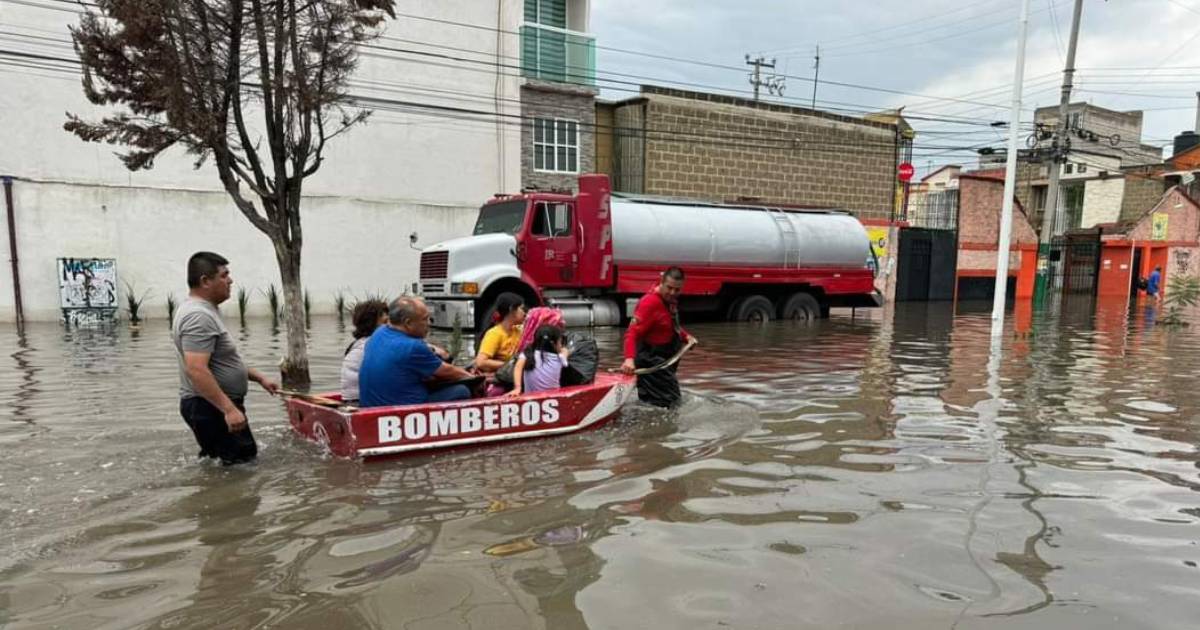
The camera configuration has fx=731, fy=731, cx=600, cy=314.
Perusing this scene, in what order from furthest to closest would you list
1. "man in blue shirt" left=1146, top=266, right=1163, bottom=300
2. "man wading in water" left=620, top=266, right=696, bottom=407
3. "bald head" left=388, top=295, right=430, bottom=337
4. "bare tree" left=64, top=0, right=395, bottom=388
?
"man in blue shirt" left=1146, top=266, right=1163, bottom=300 < "man wading in water" left=620, top=266, right=696, bottom=407 < "bare tree" left=64, top=0, right=395, bottom=388 < "bald head" left=388, top=295, right=430, bottom=337

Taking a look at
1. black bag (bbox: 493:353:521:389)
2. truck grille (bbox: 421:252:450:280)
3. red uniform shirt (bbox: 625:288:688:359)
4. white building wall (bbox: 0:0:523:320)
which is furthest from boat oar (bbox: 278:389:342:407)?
white building wall (bbox: 0:0:523:320)

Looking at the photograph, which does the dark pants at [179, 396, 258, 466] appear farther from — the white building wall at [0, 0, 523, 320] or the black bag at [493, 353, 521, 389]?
the white building wall at [0, 0, 523, 320]

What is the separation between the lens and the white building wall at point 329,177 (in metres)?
16.5

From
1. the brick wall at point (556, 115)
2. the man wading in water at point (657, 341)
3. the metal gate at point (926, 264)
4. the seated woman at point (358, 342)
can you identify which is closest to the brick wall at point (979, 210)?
the metal gate at point (926, 264)

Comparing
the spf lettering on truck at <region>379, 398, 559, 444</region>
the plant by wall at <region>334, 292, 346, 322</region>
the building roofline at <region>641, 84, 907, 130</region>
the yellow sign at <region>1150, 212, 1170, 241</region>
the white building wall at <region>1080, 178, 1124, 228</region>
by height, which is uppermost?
the building roofline at <region>641, 84, 907, 130</region>

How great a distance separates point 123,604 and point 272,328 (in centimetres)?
1392

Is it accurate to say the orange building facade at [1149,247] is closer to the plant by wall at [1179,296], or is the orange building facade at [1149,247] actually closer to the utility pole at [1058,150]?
the utility pole at [1058,150]

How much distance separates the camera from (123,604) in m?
3.26

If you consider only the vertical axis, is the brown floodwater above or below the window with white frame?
below

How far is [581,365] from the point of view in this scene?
6867 mm

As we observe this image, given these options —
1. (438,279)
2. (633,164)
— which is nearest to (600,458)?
(438,279)

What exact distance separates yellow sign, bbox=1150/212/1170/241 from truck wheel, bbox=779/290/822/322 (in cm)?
→ 2381

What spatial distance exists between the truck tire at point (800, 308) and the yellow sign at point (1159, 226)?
23.8 metres

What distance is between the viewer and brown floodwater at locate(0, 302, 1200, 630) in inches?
129
